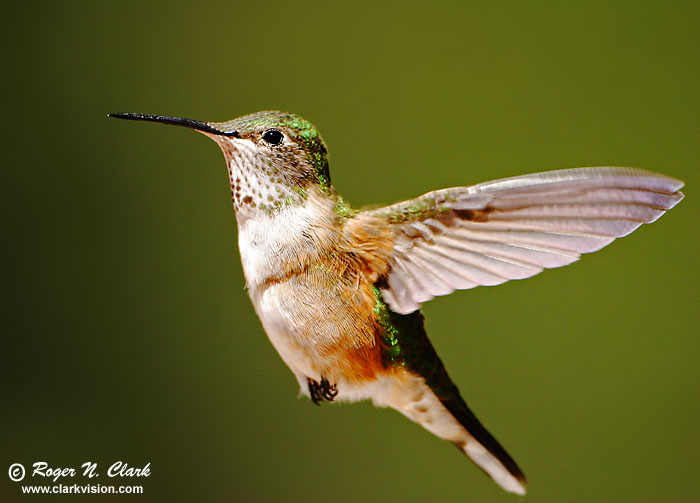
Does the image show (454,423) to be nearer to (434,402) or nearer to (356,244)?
(434,402)

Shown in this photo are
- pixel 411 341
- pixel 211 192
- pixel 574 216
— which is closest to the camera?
pixel 574 216

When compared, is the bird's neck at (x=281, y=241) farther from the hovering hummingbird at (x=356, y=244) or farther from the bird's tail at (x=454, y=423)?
the bird's tail at (x=454, y=423)

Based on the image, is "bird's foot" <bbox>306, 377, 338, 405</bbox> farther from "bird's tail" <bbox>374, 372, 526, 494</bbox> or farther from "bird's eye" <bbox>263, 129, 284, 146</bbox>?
"bird's eye" <bbox>263, 129, 284, 146</bbox>

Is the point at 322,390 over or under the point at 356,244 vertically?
under

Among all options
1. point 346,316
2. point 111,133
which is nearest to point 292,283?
point 346,316

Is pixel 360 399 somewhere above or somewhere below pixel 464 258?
below

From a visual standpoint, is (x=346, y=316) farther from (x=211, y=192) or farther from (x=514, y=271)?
(x=211, y=192)

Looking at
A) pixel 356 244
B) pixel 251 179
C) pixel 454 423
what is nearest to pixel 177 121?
pixel 251 179

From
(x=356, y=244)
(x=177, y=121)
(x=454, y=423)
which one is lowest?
(x=454, y=423)
